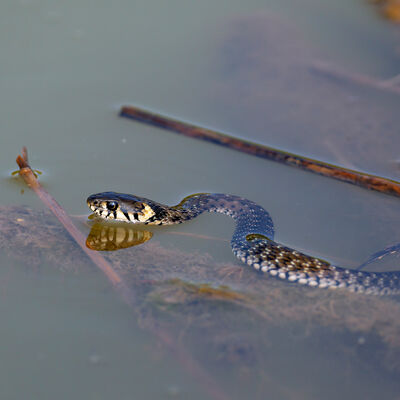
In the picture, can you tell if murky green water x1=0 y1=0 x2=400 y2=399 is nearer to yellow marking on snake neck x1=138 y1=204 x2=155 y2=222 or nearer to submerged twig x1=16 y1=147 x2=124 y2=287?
submerged twig x1=16 y1=147 x2=124 y2=287

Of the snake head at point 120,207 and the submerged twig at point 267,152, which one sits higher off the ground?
the submerged twig at point 267,152

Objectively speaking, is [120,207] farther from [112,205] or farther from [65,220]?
[65,220]

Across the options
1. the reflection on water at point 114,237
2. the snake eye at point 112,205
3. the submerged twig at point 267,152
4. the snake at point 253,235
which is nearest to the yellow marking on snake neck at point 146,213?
the snake at point 253,235

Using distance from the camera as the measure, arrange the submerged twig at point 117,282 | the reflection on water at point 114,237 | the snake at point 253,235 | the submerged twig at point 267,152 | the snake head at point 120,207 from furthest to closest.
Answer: the submerged twig at point 267,152
the snake head at point 120,207
the reflection on water at point 114,237
the snake at point 253,235
the submerged twig at point 117,282

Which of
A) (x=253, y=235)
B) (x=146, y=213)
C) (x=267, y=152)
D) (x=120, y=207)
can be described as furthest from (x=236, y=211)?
(x=120, y=207)

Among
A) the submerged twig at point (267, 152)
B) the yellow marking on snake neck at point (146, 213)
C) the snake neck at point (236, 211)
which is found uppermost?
the submerged twig at point (267, 152)

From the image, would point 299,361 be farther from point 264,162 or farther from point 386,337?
point 264,162

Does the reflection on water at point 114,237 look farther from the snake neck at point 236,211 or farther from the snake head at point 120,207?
the snake neck at point 236,211
